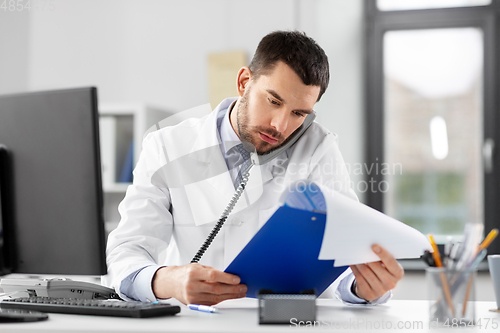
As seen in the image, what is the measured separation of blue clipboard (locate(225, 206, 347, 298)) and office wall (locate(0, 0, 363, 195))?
1.83m

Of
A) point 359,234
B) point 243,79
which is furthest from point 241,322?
point 243,79

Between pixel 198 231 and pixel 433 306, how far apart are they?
786 mm

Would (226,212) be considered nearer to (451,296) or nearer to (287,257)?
(287,257)

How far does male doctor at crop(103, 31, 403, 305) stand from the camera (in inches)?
55.4

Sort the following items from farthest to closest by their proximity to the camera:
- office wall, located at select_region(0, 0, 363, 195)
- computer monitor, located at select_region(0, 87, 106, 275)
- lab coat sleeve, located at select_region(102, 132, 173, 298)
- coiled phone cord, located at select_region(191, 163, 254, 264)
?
office wall, located at select_region(0, 0, 363, 195), coiled phone cord, located at select_region(191, 163, 254, 264), lab coat sleeve, located at select_region(102, 132, 173, 298), computer monitor, located at select_region(0, 87, 106, 275)

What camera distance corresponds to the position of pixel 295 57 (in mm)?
1417

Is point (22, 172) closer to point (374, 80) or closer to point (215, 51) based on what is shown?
point (215, 51)

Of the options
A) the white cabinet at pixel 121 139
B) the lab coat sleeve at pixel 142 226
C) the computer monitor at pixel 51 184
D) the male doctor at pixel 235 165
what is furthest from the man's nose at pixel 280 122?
the white cabinet at pixel 121 139

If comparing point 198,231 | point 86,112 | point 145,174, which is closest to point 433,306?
point 86,112

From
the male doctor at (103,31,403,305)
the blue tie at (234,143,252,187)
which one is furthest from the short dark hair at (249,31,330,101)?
the blue tie at (234,143,252,187)

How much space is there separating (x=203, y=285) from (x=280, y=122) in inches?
24.0

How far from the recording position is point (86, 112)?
877 mm

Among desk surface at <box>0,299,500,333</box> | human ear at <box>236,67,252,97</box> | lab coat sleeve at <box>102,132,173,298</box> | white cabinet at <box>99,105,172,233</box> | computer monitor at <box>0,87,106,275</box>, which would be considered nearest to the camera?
desk surface at <box>0,299,500,333</box>

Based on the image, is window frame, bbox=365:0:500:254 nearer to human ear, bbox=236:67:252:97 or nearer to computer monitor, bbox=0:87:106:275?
human ear, bbox=236:67:252:97
